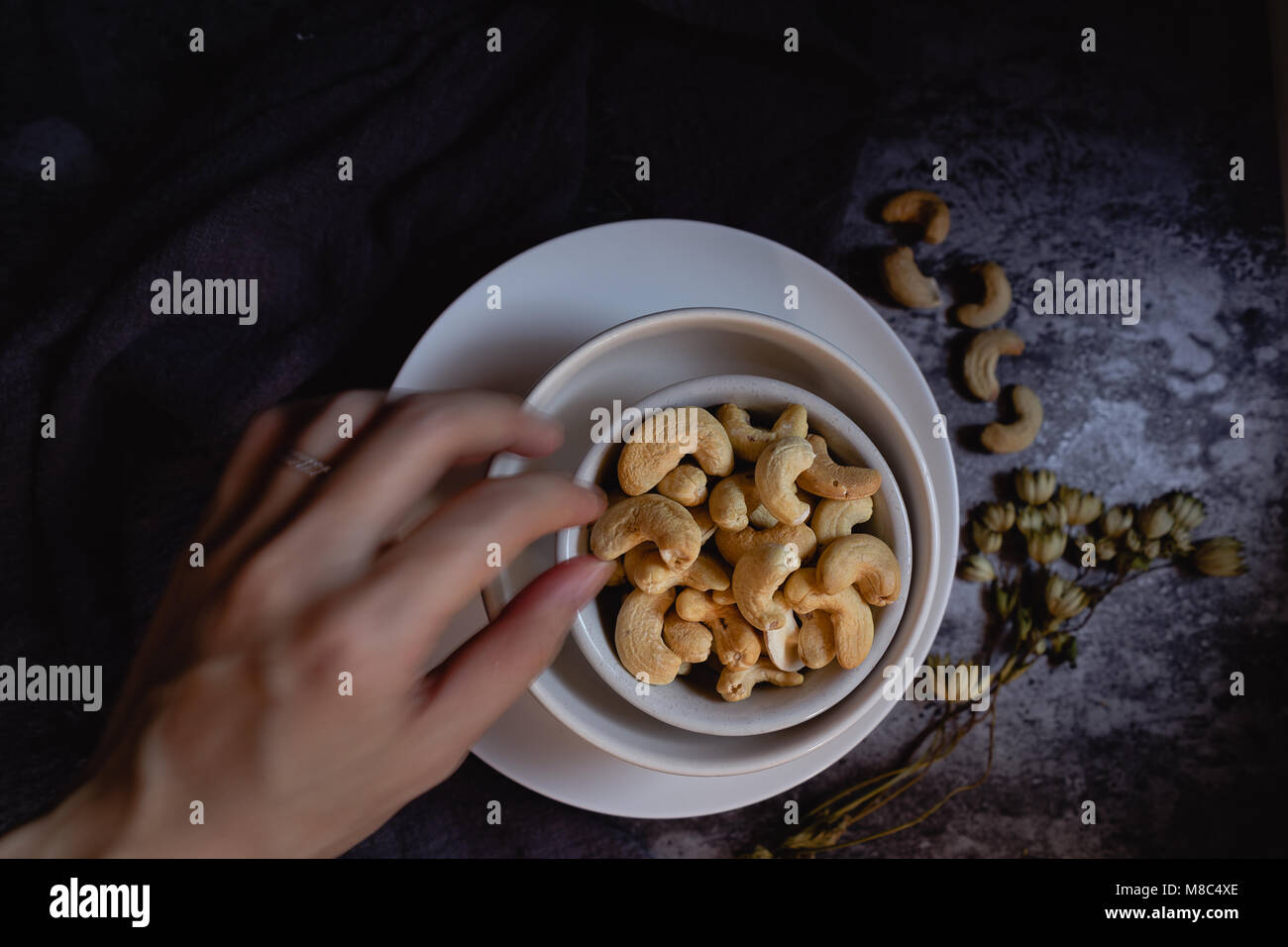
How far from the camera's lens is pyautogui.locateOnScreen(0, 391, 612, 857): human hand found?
1.62ft

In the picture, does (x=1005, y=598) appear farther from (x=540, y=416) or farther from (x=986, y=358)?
(x=540, y=416)

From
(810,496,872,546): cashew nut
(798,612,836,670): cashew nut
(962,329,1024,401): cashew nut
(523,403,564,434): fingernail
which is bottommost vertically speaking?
(798,612,836,670): cashew nut

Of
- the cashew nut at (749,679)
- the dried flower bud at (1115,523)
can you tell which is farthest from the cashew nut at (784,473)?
the dried flower bud at (1115,523)

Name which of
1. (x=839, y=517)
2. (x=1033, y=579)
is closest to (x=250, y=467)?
(x=839, y=517)

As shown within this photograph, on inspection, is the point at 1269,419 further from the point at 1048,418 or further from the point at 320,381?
the point at 320,381

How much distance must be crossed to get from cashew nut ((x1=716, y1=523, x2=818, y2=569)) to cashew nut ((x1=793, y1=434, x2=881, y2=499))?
0.03 metres

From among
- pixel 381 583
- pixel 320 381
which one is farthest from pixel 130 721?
pixel 320 381

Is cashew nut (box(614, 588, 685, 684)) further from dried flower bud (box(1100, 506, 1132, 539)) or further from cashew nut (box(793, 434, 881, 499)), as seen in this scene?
dried flower bud (box(1100, 506, 1132, 539))

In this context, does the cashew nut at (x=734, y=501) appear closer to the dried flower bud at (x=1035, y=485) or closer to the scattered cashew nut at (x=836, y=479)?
the scattered cashew nut at (x=836, y=479)

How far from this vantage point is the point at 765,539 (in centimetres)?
57

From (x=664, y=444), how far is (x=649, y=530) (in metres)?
0.05

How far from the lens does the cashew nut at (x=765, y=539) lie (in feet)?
1.86

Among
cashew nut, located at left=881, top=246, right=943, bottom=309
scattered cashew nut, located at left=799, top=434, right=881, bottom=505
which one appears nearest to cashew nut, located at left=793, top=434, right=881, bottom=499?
scattered cashew nut, located at left=799, top=434, right=881, bottom=505
